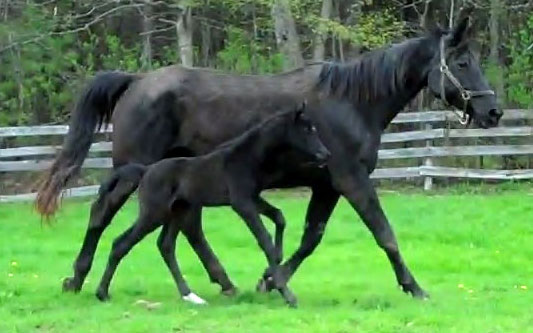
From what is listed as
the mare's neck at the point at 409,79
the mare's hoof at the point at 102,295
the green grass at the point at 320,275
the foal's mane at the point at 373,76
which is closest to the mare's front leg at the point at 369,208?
the green grass at the point at 320,275

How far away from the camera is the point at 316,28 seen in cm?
2022

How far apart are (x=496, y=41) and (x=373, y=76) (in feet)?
50.6

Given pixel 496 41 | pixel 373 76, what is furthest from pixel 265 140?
pixel 496 41

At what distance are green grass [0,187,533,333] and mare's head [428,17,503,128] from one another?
1.54m

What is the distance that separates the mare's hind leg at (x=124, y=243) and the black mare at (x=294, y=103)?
459 mm

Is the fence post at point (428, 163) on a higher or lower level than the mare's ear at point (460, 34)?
lower

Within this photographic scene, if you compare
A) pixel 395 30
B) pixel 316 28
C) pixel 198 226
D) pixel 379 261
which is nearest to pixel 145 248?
pixel 379 261

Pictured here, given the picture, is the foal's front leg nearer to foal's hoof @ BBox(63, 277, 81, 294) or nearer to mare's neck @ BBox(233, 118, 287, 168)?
mare's neck @ BBox(233, 118, 287, 168)

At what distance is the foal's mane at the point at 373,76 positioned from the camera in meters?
9.13

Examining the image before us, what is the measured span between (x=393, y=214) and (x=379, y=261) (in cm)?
405

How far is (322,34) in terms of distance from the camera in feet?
68.1

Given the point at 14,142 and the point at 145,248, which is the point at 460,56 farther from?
the point at 14,142

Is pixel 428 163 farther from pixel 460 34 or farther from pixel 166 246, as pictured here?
pixel 166 246

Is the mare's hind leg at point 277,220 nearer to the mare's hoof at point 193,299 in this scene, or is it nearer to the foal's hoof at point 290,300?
the foal's hoof at point 290,300
